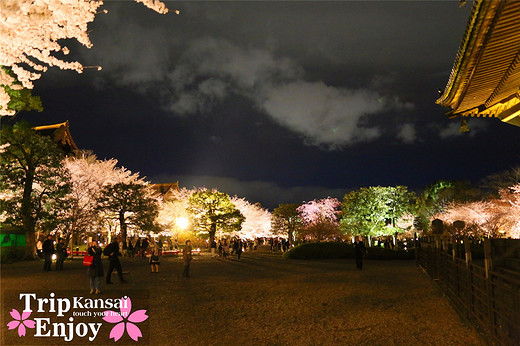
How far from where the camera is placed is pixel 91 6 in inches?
281

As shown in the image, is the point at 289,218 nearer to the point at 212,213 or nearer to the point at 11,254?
the point at 212,213

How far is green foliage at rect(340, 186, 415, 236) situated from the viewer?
36344 mm

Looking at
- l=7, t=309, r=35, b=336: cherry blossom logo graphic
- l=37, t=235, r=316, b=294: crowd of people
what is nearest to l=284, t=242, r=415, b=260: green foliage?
l=37, t=235, r=316, b=294: crowd of people

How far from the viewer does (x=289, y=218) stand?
154 ft

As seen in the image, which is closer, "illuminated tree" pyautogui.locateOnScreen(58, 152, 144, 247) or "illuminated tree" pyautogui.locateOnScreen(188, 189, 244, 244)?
"illuminated tree" pyautogui.locateOnScreen(58, 152, 144, 247)

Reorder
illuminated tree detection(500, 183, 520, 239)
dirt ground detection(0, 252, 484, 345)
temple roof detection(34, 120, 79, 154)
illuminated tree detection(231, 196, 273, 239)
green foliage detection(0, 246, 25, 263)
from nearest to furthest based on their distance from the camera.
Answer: dirt ground detection(0, 252, 484, 345), green foliage detection(0, 246, 25, 263), illuminated tree detection(500, 183, 520, 239), temple roof detection(34, 120, 79, 154), illuminated tree detection(231, 196, 273, 239)

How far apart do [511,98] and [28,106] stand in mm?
18902

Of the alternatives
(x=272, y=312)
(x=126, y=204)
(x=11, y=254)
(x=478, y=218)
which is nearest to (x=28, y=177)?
(x=11, y=254)

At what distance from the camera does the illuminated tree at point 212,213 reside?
3391cm

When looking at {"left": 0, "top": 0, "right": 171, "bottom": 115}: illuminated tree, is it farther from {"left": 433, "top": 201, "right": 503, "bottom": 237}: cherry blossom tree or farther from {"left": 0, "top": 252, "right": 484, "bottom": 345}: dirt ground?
{"left": 433, "top": 201, "right": 503, "bottom": 237}: cherry blossom tree

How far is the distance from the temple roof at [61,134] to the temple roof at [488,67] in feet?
135

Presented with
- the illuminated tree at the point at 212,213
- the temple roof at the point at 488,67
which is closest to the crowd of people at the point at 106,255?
the illuminated tree at the point at 212,213

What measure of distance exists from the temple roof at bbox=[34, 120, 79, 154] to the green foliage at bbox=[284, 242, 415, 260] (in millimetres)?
28560

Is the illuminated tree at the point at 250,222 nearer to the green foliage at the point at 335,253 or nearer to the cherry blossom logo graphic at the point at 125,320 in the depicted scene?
A: the green foliage at the point at 335,253
